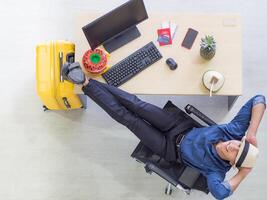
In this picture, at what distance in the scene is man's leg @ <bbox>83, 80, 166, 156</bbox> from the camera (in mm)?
Answer: 2498

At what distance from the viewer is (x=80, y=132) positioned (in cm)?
304

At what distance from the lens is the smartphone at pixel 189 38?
2.49 m

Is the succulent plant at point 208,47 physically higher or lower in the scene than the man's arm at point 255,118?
higher

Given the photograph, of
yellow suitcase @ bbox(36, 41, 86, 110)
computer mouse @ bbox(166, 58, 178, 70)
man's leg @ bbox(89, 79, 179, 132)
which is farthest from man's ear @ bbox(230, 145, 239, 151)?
yellow suitcase @ bbox(36, 41, 86, 110)

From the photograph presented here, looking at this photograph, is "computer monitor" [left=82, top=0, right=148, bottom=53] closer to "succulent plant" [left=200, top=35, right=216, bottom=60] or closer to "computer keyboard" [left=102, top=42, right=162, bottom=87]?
"computer keyboard" [left=102, top=42, right=162, bottom=87]

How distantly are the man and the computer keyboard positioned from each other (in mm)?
61

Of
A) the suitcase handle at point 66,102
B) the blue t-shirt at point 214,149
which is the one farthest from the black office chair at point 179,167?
the suitcase handle at point 66,102

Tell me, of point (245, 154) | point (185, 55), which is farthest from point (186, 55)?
point (245, 154)

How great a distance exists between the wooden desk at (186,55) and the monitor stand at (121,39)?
3cm

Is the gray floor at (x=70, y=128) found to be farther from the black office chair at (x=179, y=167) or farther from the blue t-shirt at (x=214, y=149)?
the blue t-shirt at (x=214, y=149)

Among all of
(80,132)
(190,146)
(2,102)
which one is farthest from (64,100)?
(190,146)

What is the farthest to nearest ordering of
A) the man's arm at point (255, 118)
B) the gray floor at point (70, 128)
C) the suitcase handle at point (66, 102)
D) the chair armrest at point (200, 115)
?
the gray floor at point (70, 128) → the suitcase handle at point (66, 102) → the chair armrest at point (200, 115) → the man's arm at point (255, 118)

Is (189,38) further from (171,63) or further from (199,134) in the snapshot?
(199,134)

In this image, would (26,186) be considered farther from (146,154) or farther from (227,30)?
(227,30)
